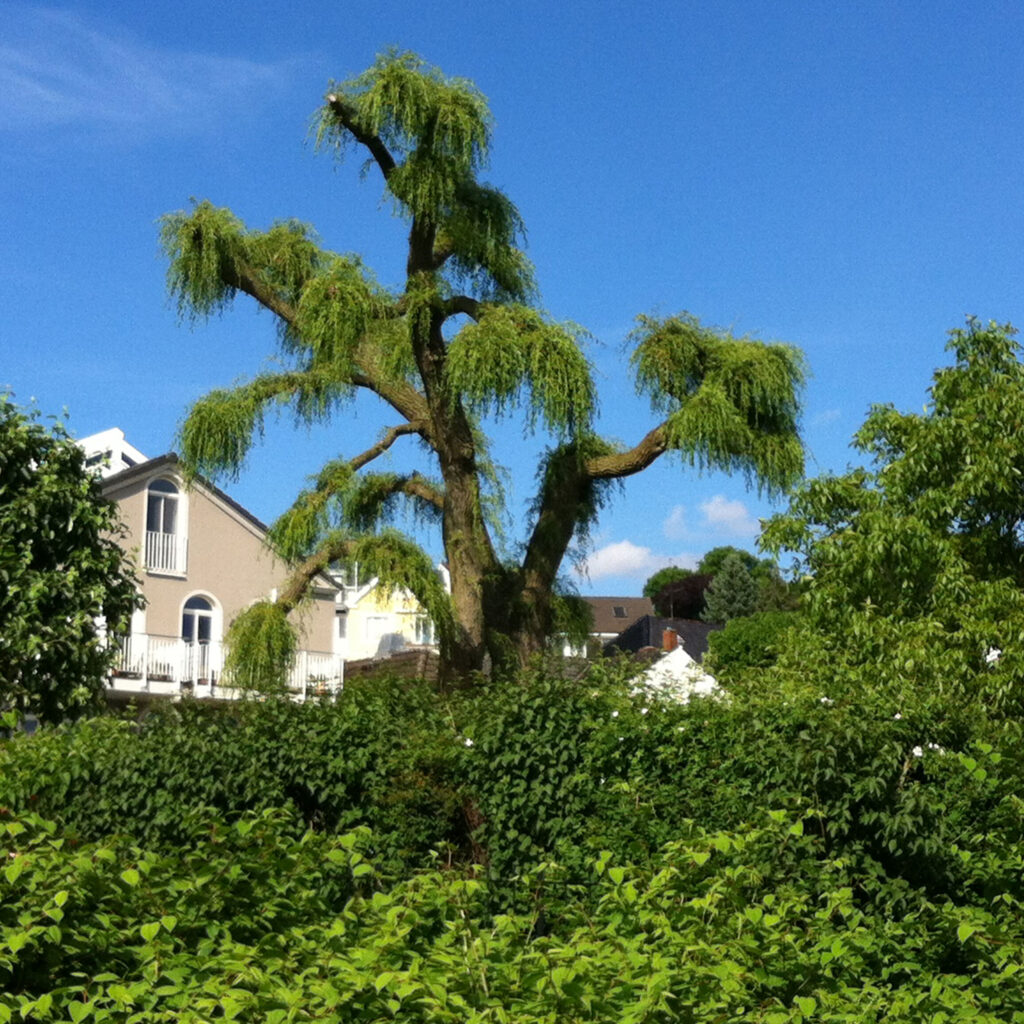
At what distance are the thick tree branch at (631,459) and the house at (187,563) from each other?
48.1 feet

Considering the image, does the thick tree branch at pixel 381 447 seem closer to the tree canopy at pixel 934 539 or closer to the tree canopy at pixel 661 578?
the tree canopy at pixel 934 539

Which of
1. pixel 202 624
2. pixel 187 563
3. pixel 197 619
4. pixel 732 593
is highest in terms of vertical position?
pixel 732 593

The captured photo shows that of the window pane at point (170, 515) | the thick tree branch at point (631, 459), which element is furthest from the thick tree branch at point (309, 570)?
the window pane at point (170, 515)

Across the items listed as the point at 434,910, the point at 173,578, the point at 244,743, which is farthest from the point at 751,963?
the point at 173,578

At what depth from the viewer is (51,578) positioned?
1252cm

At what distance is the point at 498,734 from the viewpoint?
865 centimetres

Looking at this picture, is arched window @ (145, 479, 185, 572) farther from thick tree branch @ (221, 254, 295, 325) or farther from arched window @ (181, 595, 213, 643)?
thick tree branch @ (221, 254, 295, 325)

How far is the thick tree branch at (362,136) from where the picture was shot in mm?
15430

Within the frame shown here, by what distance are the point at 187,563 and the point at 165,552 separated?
0.58m

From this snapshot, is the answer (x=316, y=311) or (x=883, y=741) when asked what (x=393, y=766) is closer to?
(x=883, y=741)

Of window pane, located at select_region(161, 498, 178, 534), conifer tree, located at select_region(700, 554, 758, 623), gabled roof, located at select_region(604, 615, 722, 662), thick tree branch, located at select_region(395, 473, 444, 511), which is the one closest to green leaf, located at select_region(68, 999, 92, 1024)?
thick tree branch, located at select_region(395, 473, 444, 511)

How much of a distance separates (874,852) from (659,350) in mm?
9177

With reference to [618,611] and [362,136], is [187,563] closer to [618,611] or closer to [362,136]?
[362,136]

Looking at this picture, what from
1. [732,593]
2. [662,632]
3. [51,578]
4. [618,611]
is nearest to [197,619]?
[51,578]
